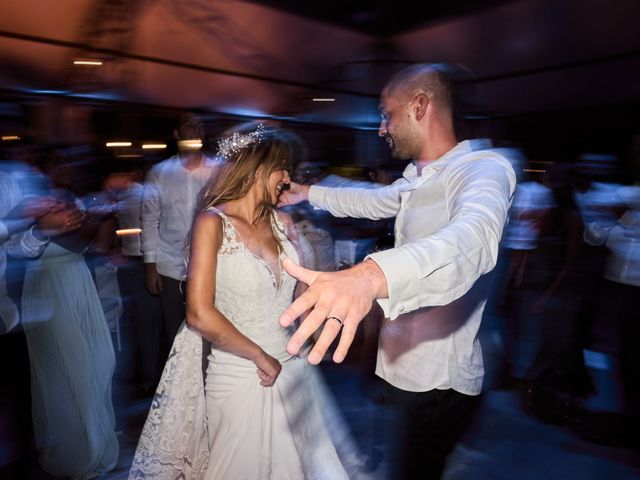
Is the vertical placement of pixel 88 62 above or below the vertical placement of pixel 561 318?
above

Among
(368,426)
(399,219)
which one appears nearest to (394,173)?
(368,426)

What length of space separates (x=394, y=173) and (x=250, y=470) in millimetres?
3187

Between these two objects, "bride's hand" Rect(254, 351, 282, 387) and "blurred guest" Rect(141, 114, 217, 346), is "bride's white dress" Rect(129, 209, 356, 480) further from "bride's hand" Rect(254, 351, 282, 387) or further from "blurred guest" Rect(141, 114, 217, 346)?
"blurred guest" Rect(141, 114, 217, 346)

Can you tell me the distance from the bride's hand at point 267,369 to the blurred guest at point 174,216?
149 cm

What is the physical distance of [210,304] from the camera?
1.49 m

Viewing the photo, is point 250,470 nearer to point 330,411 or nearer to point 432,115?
point 330,411

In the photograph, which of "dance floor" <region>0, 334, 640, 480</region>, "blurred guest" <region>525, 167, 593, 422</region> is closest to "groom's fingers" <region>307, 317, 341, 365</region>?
"dance floor" <region>0, 334, 640, 480</region>

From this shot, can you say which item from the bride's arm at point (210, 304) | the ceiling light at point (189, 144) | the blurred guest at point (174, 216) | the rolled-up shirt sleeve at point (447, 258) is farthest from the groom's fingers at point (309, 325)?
the ceiling light at point (189, 144)

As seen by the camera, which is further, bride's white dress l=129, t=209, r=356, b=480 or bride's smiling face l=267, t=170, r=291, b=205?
bride's smiling face l=267, t=170, r=291, b=205

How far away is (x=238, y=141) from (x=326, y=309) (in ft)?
3.92

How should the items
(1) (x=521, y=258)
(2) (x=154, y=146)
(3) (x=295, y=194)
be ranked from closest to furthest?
(3) (x=295, y=194), (1) (x=521, y=258), (2) (x=154, y=146)

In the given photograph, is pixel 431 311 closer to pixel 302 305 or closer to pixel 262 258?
pixel 262 258

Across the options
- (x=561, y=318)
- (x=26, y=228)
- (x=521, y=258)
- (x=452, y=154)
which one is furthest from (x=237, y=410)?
(x=521, y=258)

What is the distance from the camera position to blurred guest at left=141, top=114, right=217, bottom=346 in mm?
2934
